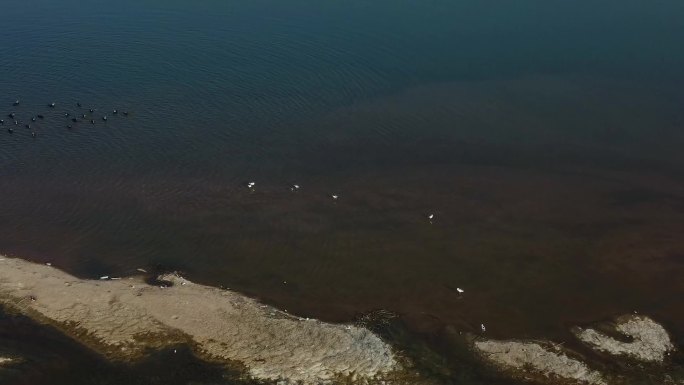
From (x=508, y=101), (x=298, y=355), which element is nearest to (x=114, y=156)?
(x=298, y=355)

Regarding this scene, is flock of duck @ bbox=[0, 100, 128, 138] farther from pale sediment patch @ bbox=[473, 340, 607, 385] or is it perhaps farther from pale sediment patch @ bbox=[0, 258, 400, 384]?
pale sediment patch @ bbox=[473, 340, 607, 385]

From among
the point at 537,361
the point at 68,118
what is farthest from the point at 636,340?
the point at 68,118

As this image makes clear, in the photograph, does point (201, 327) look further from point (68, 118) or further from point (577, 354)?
point (68, 118)

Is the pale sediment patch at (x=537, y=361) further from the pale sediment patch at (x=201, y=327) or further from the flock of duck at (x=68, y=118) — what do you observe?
the flock of duck at (x=68, y=118)

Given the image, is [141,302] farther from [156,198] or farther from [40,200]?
[40,200]

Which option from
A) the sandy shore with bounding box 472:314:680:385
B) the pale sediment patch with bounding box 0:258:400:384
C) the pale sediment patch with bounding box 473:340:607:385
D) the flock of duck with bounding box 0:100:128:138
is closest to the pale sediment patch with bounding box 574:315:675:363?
the sandy shore with bounding box 472:314:680:385
